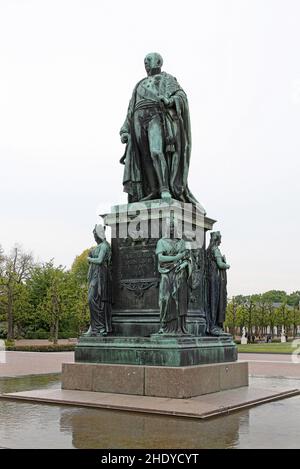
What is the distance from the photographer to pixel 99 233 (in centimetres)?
1161

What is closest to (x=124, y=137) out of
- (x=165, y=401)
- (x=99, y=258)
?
(x=99, y=258)

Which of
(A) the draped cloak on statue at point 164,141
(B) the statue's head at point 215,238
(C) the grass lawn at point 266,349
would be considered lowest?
(C) the grass lawn at point 266,349

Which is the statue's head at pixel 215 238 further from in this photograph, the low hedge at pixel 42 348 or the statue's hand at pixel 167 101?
the low hedge at pixel 42 348

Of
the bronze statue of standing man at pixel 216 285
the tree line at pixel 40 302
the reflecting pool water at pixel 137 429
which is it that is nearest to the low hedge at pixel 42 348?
the tree line at pixel 40 302

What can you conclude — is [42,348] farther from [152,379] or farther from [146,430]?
[146,430]

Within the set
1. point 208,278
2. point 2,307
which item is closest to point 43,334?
point 2,307

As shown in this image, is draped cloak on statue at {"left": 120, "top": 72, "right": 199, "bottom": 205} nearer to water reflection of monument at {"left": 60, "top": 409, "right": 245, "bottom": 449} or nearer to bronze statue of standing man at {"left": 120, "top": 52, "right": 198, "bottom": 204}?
bronze statue of standing man at {"left": 120, "top": 52, "right": 198, "bottom": 204}

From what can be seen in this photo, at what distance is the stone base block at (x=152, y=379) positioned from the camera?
941 cm

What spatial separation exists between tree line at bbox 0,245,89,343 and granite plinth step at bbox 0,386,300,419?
103ft

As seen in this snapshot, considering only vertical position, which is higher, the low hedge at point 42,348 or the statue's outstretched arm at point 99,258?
the statue's outstretched arm at point 99,258

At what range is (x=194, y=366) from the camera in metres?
9.92

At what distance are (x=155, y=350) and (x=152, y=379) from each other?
1.84ft

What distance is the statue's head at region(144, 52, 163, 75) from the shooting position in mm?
12242

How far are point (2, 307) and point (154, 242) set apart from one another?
41.0 m
